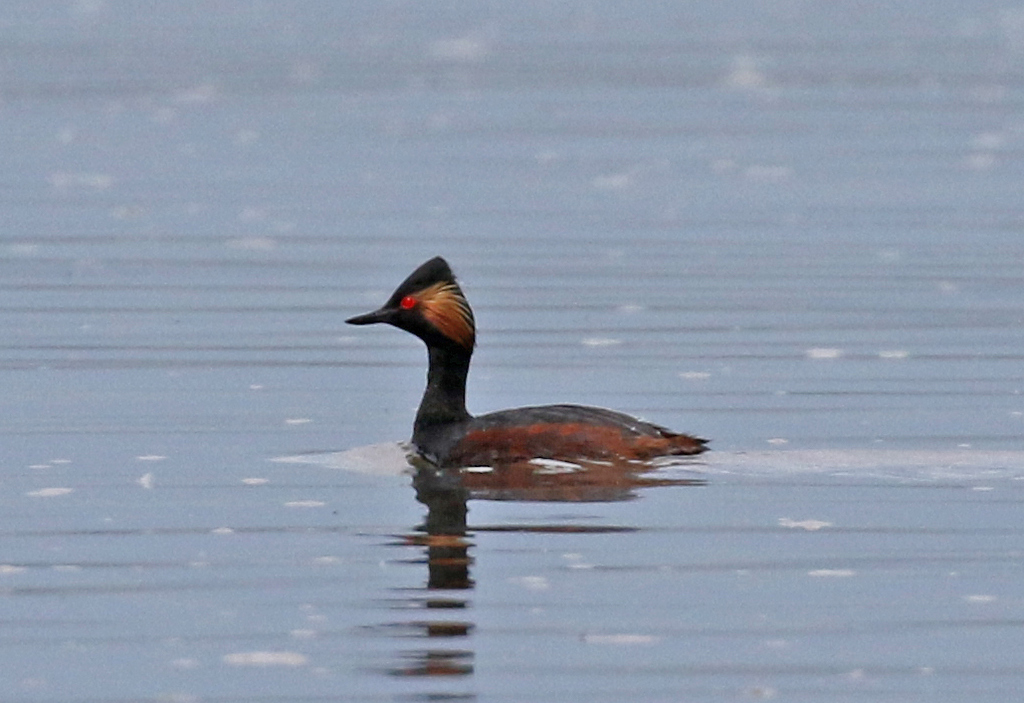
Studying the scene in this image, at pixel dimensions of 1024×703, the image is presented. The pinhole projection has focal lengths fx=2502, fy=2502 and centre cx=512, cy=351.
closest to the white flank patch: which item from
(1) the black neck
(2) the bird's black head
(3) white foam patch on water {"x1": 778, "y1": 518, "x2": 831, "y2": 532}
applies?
(1) the black neck

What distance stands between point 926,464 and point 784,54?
119ft

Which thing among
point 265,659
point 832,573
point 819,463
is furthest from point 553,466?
point 265,659

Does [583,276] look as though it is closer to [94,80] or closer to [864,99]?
[864,99]

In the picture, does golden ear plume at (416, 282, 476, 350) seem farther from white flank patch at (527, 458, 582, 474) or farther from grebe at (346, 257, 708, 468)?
white flank patch at (527, 458, 582, 474)

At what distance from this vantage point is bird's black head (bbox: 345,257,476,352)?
39.8 feet

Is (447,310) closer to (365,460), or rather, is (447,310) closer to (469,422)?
(469,422)

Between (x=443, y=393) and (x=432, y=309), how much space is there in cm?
41

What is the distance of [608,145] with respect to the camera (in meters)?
29.6

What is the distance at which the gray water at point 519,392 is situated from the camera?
839cm

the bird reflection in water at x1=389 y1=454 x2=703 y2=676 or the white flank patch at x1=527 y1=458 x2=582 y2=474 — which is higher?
the white flank patch at x1=527 y1=458 x2=582 y2=474

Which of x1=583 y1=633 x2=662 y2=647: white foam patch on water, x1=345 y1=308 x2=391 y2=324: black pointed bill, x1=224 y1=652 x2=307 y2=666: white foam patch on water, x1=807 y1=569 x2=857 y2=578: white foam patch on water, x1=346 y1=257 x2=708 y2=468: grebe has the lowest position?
x1=224 y1=652 x2=307 y2=666: white foam patch on water

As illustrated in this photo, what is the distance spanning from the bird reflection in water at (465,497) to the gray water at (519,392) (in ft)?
0.14

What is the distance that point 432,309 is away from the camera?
40.0 ft

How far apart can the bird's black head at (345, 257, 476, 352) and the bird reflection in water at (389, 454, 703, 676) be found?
0.64 metres
